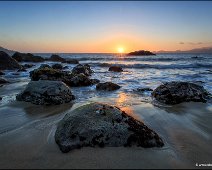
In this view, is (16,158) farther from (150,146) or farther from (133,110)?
(133,110)

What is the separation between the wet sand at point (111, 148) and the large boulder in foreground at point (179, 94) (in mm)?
1171

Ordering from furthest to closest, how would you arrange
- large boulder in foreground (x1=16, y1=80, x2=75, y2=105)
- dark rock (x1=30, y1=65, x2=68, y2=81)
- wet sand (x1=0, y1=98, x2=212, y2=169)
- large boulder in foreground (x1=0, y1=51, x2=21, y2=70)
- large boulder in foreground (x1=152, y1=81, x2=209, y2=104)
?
large boulder in foreground (x1=0, y1=51, x2=21, y2=70)
dark rock (x1=30, y1=65, x2=68, y2=81)
large boulder in foreground (x1=152, y1=81, x2=209, y2=104)
large boulder in foreground (x1=16, y1=80, x2=75, y2=105)
wet sand (x1=0, y1=98, x2=212, y2=169)

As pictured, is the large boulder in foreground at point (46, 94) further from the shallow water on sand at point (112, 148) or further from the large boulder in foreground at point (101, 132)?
the large boulder in foreground at point (101, 132)

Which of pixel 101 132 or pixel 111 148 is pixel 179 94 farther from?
pixel 111 148

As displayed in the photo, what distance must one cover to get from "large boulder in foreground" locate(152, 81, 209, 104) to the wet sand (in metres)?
1.17

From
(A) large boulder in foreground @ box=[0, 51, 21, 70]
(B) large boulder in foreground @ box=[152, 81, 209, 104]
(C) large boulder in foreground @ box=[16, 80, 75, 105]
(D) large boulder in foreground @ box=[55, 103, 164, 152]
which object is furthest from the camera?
(A) large boulder in foreground @ box=[0, 51, 21, 70]

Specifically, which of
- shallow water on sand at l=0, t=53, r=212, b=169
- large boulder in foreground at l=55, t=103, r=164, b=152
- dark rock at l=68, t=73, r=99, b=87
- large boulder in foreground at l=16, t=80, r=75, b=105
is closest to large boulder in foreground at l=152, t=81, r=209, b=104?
shallow water on sand at l=0, t=53, r=212, b=169

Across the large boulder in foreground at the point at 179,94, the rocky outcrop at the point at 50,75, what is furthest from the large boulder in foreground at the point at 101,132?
the rocky outcrop at the point at 50,75

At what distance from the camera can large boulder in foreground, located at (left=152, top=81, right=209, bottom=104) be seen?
289 inches

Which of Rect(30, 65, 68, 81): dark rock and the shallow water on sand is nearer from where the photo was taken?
the shallow water on sand

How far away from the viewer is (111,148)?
3.63 m

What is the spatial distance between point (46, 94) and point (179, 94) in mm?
4105

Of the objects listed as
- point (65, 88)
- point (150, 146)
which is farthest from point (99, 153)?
point (65, 88)

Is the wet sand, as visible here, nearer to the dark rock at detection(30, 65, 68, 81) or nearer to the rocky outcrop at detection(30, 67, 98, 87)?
the rocky outcrop at detection(30, 67, 98, 87)
